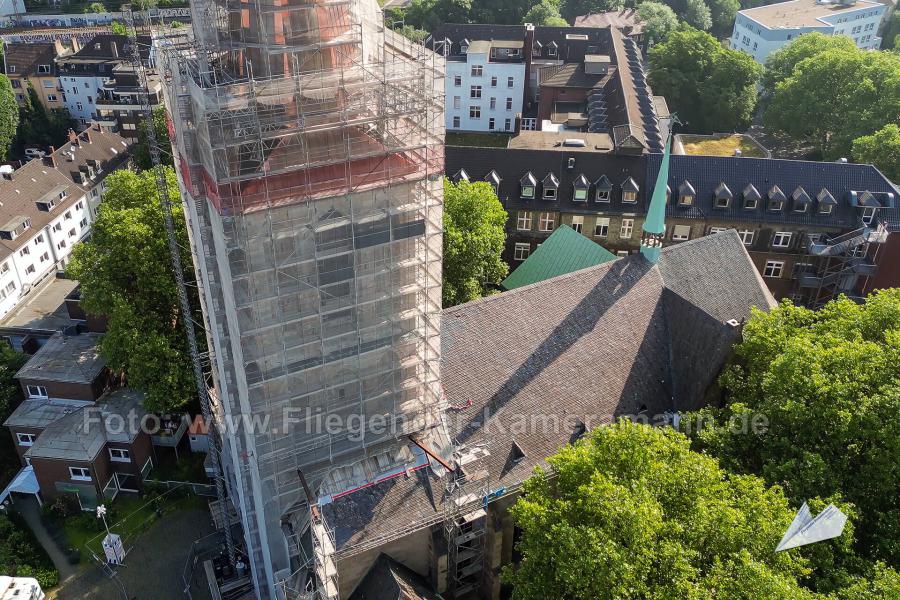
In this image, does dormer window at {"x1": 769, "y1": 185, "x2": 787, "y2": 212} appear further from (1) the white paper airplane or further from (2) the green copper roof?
(1) the white paper airplane

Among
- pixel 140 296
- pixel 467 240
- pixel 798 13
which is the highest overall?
pixel 798 13

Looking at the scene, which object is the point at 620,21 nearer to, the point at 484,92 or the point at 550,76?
the point at 484,92

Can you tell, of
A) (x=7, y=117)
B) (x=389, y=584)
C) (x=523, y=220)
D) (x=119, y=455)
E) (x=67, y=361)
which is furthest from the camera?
(x=7, y=117)

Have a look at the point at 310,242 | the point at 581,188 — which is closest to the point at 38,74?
the point at 581,188

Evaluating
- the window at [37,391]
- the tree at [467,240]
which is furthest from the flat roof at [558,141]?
the window at [37,391]

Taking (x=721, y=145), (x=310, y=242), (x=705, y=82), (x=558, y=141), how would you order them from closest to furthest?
(x=310, y=242) < (x=558, y=141) < (x=721, y=145) < (x=705, y=82)

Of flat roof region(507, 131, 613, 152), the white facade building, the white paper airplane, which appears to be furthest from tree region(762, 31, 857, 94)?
the white paper airplane
